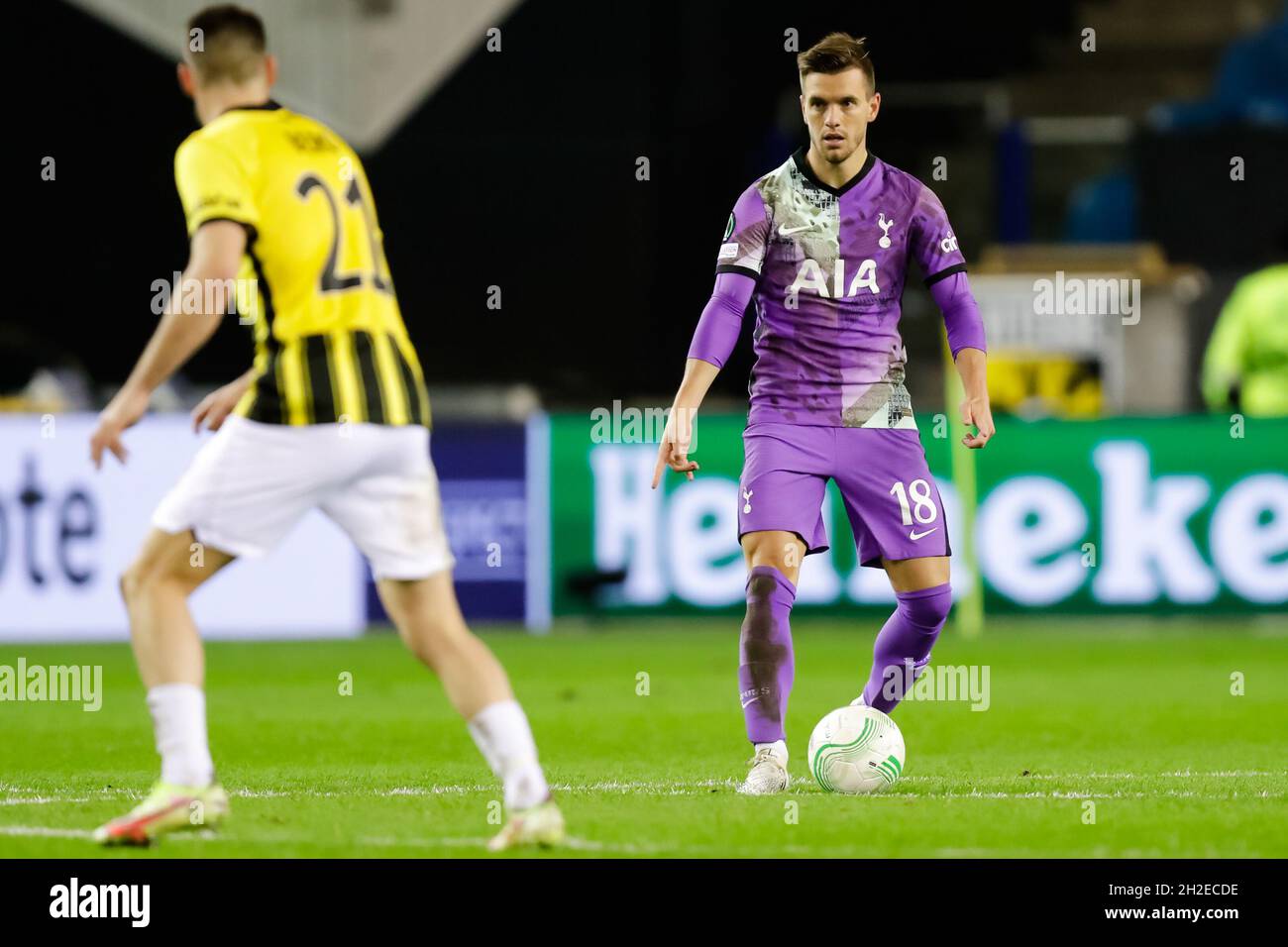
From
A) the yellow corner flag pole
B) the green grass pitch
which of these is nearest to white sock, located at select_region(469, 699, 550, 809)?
the green grass pitch

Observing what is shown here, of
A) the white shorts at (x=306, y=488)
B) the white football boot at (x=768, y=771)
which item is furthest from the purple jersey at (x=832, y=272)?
the white shorts at (x=306, y=488)

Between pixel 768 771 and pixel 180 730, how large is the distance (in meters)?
2.06

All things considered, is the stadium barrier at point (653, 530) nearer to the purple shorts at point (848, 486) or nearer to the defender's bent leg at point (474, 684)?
the purple shorts at point (848, 486)

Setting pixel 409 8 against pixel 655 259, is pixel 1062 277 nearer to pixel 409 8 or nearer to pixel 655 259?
pixel 655 259

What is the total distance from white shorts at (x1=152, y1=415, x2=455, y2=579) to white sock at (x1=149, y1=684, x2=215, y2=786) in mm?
414

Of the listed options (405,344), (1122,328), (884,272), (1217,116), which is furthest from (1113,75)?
(405,344)

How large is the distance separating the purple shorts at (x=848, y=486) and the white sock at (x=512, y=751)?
5.58 ft

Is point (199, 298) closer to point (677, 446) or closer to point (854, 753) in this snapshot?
point (677, 446)

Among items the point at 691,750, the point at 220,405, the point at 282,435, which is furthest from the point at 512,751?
the point at 691,750

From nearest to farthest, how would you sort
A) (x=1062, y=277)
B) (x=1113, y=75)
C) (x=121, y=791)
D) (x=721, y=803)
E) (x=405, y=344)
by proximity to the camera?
(x=405, y=344) < (x=721, y=803) < (x=121, y=791) < (x=1062, y=277) < (x=1113, y=75)

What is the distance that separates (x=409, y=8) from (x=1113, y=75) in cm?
945

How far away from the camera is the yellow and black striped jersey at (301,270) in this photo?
6168 mm

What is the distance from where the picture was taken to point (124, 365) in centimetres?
2006

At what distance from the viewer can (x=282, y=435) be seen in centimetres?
617
